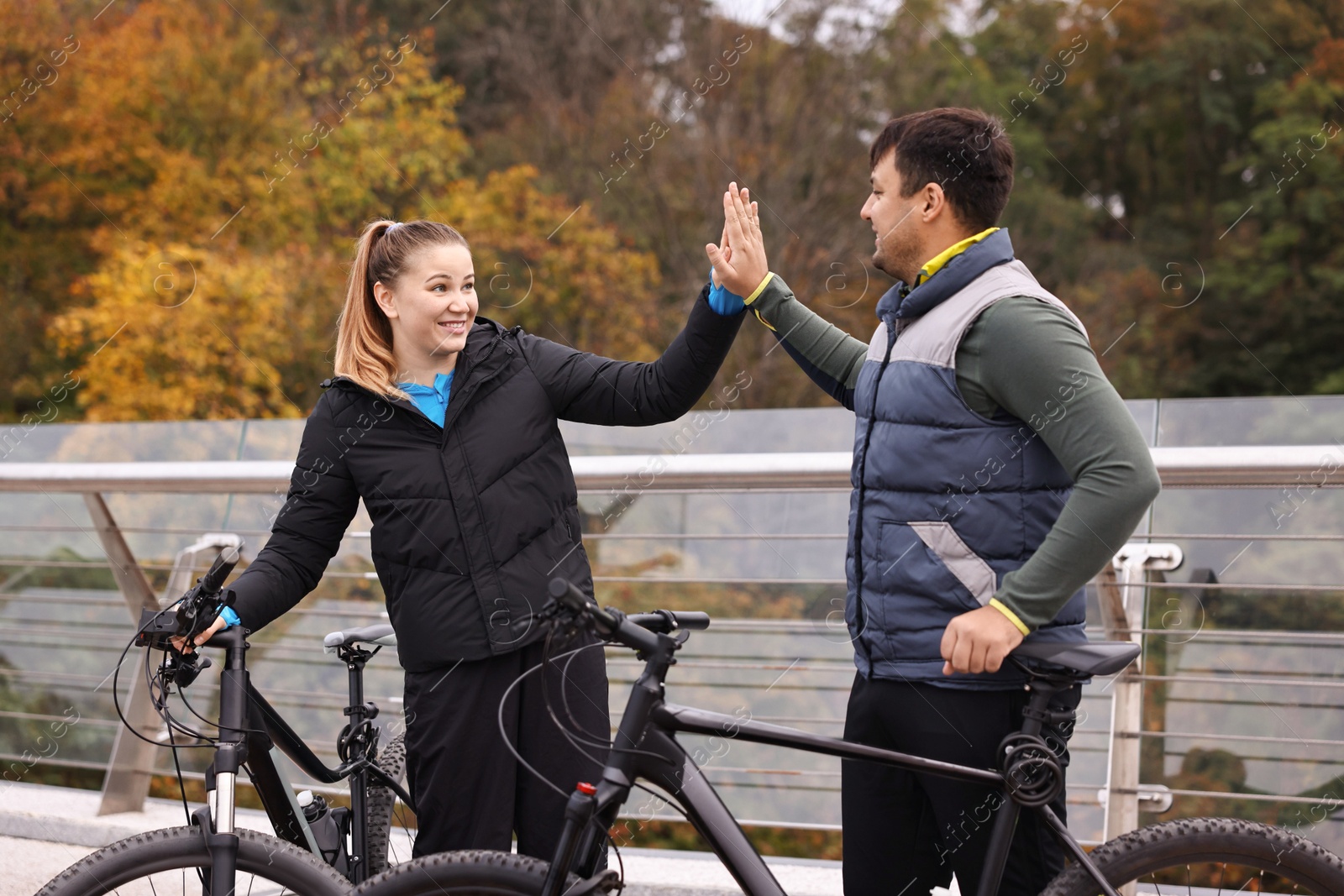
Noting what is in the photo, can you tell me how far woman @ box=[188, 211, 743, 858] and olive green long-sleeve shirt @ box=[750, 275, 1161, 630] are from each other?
1.87 ft

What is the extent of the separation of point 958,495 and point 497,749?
3.17 ft

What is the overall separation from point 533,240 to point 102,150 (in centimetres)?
585

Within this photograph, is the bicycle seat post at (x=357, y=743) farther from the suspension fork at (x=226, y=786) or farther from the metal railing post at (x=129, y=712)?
the metal railing post at (x=129, y=712)

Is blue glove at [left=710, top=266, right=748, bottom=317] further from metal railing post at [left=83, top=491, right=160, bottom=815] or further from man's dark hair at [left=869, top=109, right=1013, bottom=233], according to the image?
metal railing post at [left=83, top=491, right=160, bottom=815]

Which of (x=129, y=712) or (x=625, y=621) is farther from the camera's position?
(x=129, y=712)

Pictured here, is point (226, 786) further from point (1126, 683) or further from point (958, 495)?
point (1126, 683)

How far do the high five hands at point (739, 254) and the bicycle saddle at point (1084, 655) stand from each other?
0.84 metres

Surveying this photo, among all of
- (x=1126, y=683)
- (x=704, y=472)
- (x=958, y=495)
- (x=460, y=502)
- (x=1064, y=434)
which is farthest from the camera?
(x=704, y=472)

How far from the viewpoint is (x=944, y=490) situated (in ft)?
6.59

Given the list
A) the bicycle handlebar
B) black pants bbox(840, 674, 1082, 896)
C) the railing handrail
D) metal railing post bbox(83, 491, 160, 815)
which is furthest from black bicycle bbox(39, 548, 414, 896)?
metal railing post bbox(83, 491, 160, 815)

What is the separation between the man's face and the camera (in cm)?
209

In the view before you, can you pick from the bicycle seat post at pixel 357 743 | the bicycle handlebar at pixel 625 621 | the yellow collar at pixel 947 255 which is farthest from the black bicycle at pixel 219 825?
the yellow collar at pixel 947 255

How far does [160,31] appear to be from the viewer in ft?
52.2

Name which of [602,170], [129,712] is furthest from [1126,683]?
[602,170]
